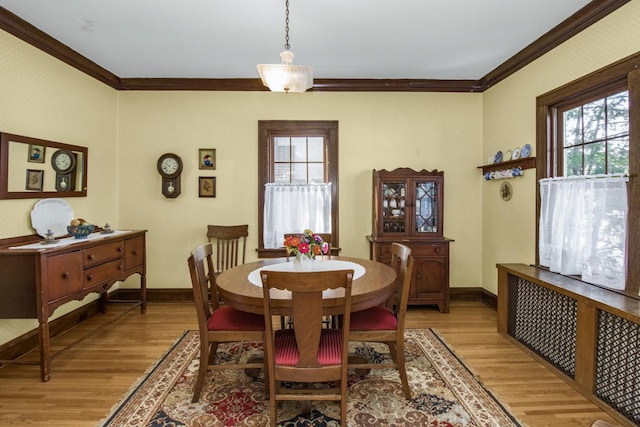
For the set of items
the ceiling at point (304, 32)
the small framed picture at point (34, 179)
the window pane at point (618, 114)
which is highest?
the ceiling at point (304, 32)

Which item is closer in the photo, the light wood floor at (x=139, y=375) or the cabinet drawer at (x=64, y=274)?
the light wood floor at (x=139, y=375)

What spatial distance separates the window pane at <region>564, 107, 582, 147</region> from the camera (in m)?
3.06

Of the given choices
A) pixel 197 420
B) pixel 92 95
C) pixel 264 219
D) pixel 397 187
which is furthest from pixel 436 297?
pixel 92 95

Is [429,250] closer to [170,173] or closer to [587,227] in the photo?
[587,227]

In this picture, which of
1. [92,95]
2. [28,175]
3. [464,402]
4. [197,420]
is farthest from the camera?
[92,95]

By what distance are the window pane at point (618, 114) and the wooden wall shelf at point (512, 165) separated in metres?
0.75

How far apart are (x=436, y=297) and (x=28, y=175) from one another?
13.2ft

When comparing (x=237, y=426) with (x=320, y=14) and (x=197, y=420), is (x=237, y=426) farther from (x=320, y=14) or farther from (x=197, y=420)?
(x=320, y=14)

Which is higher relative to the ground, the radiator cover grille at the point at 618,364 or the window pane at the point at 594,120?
the window pane at the point at 594,120

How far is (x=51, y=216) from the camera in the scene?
327 cm

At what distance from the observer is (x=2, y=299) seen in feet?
8.33

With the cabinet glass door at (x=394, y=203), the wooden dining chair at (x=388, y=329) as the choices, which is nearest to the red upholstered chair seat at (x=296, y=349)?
the wooden dining chair at (x=388, y=329)

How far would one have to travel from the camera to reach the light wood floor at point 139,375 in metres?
2.18

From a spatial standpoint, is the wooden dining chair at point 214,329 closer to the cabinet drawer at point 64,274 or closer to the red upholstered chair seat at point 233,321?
the red upholstered chair seat at point 233,321
